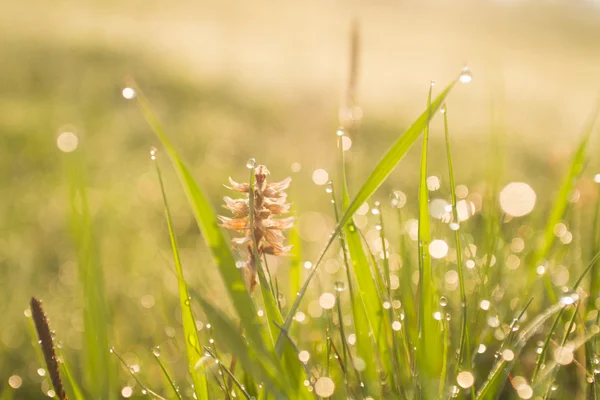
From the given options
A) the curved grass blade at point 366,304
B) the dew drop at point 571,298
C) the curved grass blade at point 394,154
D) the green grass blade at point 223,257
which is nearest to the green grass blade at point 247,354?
the green grass blade at point 223,257

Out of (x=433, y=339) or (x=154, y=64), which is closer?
(x=433, y=339)

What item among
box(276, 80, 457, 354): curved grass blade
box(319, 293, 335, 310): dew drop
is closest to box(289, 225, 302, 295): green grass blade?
box(319, 293, 335, 310): dew drop

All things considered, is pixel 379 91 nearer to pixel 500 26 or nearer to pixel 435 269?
pixel 435 269

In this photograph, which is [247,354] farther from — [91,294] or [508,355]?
[508,355]

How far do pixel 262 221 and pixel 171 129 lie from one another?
134 inches

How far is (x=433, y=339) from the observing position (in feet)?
3.14

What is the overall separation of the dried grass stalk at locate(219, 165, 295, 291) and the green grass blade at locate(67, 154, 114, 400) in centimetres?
25

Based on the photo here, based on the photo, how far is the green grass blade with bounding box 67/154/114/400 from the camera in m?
0.86

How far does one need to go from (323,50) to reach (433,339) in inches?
408

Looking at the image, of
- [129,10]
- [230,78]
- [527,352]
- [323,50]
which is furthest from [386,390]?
[129,10]

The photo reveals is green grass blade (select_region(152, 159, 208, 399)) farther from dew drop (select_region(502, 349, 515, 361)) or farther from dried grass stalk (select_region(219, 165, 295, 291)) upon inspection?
dew drop (select_region(502, 349, 515, 361))

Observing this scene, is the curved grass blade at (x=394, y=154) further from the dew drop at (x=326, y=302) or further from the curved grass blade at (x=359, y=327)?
the dew drop at (x=326, y=302)

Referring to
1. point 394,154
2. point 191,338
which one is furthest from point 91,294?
point 394,154

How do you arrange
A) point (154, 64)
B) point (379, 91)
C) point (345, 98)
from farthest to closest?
point (379, 91)
point (154, 64)
point (345, 98)
